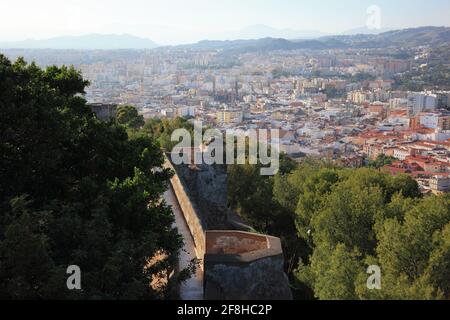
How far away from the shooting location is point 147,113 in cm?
5712

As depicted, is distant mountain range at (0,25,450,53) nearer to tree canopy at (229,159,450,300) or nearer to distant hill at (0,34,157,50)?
distant hill at (0,34,157,50)

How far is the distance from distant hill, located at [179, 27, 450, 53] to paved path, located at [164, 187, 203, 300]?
115000 mm

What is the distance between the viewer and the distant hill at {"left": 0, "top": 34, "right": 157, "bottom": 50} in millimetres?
122062

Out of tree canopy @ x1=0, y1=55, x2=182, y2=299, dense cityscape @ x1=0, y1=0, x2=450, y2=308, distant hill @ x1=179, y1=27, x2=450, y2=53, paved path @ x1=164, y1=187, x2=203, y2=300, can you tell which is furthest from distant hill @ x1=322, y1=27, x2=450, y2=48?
tree canopy @ x1=0, y1=55, x2=182, y2=299

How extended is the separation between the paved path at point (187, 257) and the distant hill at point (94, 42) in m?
101

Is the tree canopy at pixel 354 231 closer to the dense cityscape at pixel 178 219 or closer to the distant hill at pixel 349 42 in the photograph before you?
the dense cityscape at pixel 178 219

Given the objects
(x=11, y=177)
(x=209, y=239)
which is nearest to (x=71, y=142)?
(x=11, y=177)

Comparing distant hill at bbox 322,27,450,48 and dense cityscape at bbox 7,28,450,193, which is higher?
distant hill at bbox 322,27,450,48

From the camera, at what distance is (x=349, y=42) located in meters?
153

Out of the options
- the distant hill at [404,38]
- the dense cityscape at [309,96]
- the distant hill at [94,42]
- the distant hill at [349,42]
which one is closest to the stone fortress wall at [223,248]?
the dense cityscape at [309,96]

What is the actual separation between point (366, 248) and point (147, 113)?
166ft

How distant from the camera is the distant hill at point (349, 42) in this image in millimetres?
121062

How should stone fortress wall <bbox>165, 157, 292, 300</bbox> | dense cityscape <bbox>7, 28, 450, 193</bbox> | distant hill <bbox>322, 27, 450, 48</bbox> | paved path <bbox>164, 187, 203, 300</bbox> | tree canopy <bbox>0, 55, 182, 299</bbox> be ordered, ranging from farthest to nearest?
1. distant hill <bbox>322, 27, 450, 48</bbox>
2. dense cityscape <bbox>7, 28, 450, 193</bbox>
3. paved path <bbox>164, 187, 203, 300</bbox>
4. stone fortress wall <bbox>165, 157, 292, 300</bbox>
5. tree canopy <bbox>0, 55, 182, 299</bbox>

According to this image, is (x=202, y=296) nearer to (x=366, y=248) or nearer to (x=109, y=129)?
(x=109, y=129)
